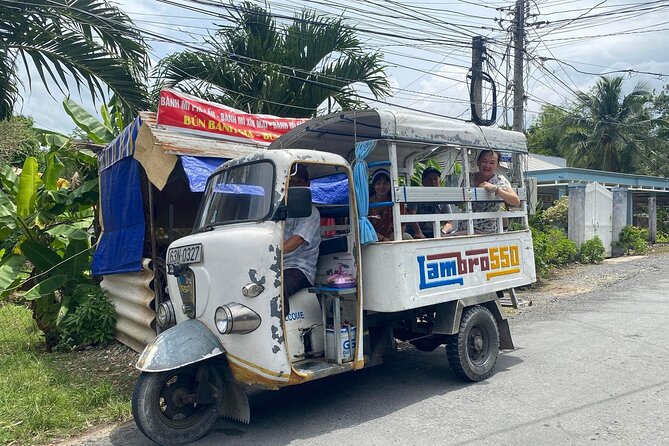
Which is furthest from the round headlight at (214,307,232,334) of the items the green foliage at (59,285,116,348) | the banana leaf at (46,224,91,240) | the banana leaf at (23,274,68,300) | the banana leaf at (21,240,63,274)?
the banana leaf at (21,240,63,274)

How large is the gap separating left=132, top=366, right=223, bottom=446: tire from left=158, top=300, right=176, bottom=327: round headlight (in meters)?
0.64

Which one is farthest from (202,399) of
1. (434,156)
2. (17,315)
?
(17,315)

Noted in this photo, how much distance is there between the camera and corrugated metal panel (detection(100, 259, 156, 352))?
22.7 ft

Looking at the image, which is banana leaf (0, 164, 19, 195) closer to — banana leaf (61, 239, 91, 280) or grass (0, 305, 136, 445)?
banana leaf (61, 239, 91, 280)

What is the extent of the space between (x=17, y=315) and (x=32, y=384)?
511cm

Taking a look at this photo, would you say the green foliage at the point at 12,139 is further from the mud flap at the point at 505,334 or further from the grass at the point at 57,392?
the mud flap at the point at 505,334

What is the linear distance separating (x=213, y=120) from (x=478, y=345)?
4.36 meters

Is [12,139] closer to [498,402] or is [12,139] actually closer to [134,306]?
[134,306]

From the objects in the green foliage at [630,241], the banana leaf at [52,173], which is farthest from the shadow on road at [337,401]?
the green foliage at [630,241]

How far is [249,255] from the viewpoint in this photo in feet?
14.2

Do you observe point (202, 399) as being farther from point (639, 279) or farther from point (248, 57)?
point (639, 279)

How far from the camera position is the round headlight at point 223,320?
165 inches

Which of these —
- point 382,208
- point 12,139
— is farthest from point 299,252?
point 12,139

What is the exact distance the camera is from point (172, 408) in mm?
4418
